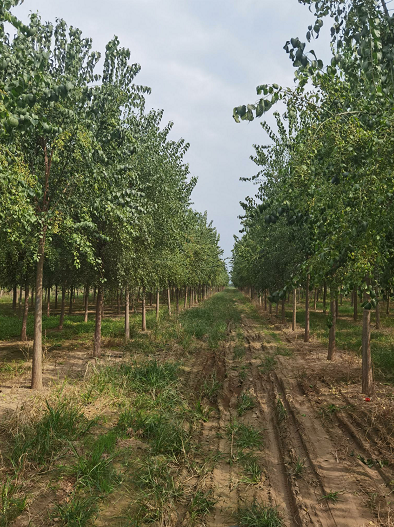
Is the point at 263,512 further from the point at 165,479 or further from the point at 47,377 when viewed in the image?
the point at 47,377

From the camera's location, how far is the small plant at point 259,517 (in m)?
4.57

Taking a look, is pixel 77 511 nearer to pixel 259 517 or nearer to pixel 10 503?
pixel 10 503

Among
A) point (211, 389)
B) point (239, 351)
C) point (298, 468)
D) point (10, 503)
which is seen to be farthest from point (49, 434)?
point (239, 351)

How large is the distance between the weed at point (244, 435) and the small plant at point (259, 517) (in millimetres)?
1896

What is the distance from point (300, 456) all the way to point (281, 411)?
191 centimetres

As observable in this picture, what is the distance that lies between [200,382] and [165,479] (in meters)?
5.35

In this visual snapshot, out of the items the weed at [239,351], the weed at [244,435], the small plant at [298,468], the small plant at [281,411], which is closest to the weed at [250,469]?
the weed at [244,435]

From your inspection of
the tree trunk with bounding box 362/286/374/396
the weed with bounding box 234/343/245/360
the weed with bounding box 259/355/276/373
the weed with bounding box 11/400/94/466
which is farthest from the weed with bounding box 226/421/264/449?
the weed with bounding box 234/343/245/360

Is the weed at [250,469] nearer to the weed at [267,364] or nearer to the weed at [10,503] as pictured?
the weed at [10,503]

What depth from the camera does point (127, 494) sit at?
17.8 ft

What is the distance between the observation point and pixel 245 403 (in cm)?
902

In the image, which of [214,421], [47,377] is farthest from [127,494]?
[47,377]

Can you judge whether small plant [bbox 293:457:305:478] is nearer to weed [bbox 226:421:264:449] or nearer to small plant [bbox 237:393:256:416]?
weed [bbox 226:421:264:449]

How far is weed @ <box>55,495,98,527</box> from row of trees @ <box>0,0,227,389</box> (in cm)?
480
